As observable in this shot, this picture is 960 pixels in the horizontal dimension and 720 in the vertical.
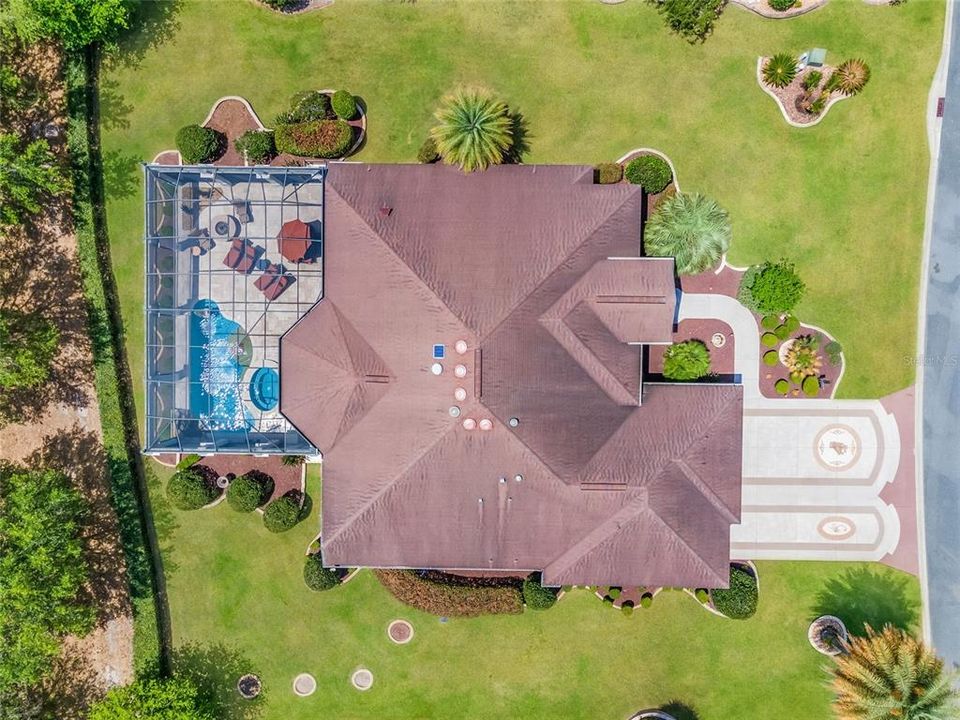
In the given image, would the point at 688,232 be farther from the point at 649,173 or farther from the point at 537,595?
the point at 537,595

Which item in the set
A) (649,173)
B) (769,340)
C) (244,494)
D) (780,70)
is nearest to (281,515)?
(244,494)

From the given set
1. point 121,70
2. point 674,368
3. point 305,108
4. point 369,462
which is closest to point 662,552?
point 674,368

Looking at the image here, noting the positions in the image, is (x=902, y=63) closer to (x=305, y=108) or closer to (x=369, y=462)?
(x=305, y=108)

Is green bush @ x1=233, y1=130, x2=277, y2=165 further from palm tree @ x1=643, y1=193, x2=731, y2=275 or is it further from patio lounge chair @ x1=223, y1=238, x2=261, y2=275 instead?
palm tree @ x1=643, y1=193, x2=731, y2=275

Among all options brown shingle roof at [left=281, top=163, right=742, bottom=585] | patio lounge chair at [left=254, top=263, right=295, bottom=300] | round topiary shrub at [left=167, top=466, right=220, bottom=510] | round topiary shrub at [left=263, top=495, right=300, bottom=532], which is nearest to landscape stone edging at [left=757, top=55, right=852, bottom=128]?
brown shingle roof at [left=281, top=163, right=742, bottom=585]

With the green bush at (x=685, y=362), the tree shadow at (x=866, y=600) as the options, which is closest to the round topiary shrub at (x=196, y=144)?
the green bush at (x=685, y=362)

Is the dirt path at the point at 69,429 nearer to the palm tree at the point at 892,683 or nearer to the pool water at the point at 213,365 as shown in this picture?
the pool water at the point at 213,365
